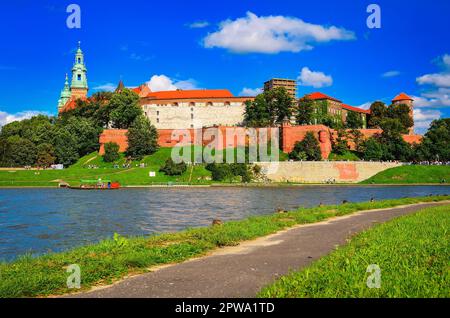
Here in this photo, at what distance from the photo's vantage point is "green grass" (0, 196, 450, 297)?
8648 mm

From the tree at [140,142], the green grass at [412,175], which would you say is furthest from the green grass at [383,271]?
the tree at [140,142]

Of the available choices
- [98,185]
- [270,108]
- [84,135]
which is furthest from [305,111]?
[98,185]

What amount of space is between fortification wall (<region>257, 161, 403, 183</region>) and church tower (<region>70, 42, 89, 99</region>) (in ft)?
258

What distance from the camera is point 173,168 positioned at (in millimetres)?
75812

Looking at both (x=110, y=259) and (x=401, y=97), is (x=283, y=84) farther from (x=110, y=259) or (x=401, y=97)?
(x=110, y=259)

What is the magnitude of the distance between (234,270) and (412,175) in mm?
75931

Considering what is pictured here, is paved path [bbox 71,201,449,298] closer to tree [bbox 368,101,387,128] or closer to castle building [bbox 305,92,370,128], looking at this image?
tree [bbox 368,101,387,128]

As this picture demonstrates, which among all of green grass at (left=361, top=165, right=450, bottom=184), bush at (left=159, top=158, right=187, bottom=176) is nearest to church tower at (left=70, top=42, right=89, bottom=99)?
bush at (left=159, top=158, right=187, bottom=176)

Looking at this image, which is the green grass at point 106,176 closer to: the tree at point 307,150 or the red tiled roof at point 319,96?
the tree at point 307,150

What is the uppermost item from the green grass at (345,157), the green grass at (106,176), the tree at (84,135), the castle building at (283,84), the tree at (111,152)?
the castle building at (283,84)

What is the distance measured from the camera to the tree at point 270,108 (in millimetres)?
95125

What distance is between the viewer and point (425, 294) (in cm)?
707

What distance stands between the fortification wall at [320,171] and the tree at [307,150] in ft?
11.1
